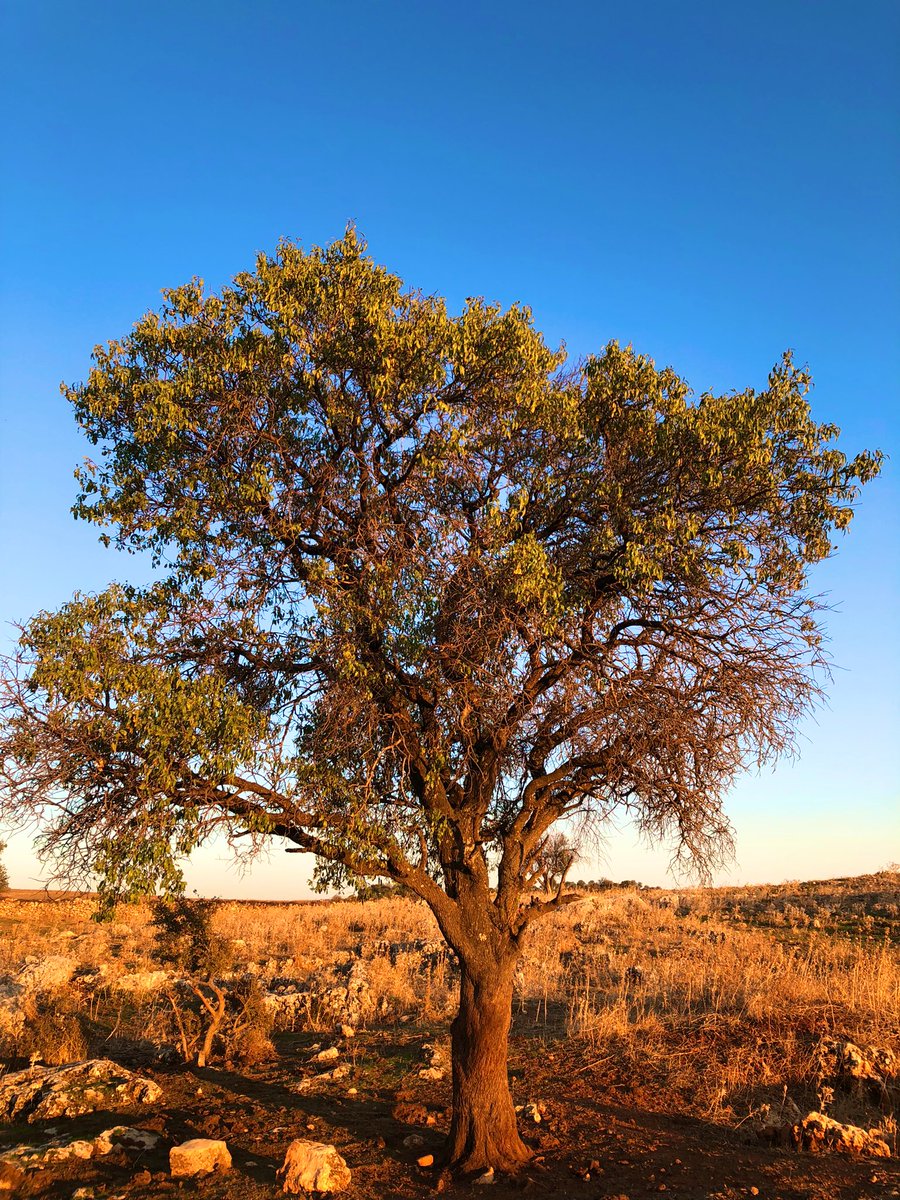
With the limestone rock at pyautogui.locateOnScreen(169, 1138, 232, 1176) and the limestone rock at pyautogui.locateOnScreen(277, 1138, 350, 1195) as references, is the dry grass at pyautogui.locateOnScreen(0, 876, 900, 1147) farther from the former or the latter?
the limestone rock at pyautogui.locateOnScreen(277, 1138, 350, 1195)

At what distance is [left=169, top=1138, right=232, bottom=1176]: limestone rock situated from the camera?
912cm

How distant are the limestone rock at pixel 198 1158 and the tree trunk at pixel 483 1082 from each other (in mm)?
2694

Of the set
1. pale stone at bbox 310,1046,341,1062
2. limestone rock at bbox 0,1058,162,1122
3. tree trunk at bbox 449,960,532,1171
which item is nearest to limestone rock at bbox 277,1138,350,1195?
tree trunk at bbox 449,960,532,1171

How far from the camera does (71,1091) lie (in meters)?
11.8

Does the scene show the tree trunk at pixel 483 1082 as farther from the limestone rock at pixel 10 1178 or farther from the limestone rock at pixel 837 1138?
the limestone rock at pixel 10 1178

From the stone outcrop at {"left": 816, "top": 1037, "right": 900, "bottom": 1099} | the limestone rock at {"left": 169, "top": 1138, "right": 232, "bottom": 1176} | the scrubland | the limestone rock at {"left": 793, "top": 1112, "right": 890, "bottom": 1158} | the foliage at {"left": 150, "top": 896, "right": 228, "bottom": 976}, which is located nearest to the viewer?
the limestone rock at {"left": 169, "top": 1138, "right": 232, "bottom": 1176}

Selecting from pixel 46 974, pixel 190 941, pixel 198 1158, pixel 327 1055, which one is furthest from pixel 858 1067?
pixel 46 974

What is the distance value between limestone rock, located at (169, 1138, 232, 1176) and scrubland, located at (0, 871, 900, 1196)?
76 cm

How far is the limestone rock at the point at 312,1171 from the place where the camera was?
8602mm

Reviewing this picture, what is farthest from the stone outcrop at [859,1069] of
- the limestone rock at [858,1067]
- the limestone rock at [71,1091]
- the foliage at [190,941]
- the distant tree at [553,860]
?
the foliage at [190,941]

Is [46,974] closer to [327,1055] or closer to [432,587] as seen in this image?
[327,1055]

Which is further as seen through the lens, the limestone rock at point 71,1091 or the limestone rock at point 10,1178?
the limestone rock at point 71,1091

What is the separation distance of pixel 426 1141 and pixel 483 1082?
5.28ft

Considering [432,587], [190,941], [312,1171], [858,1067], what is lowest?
[312,1171]
